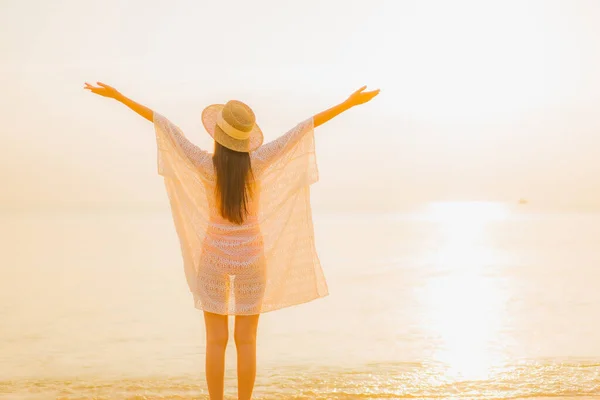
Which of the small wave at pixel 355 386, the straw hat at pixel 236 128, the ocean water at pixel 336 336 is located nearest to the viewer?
the straw hat at pixel 236 128

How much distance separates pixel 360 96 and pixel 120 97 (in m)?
1.44

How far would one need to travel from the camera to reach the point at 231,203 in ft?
12.4

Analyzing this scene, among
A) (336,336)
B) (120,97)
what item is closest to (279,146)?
(120,97)

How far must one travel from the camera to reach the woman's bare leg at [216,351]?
3.83 metres

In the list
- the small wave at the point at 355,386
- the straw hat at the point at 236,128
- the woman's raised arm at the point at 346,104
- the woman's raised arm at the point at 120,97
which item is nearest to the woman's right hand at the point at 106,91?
the woman's raised arm at the point at 120,97

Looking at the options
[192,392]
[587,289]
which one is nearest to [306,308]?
[192,392]

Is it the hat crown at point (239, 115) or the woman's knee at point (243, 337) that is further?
the woman's knee at point (243, 337)

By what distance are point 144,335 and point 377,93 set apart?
16.8ft

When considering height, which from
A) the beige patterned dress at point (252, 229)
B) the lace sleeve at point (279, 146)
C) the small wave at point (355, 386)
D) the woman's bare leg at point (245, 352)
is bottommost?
the small wave at point (355, 386)

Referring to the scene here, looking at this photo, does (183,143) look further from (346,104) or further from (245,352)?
(245,352)

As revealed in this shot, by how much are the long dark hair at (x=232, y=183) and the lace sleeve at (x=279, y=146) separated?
0.10 metres

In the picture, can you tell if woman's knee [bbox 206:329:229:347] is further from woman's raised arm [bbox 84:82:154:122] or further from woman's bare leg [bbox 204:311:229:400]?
woman's raised arm [bbox 84:82:154:122]

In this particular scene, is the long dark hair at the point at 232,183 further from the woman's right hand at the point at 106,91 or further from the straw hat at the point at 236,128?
the woman's right hand at the point at 106,91

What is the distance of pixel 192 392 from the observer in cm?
526
